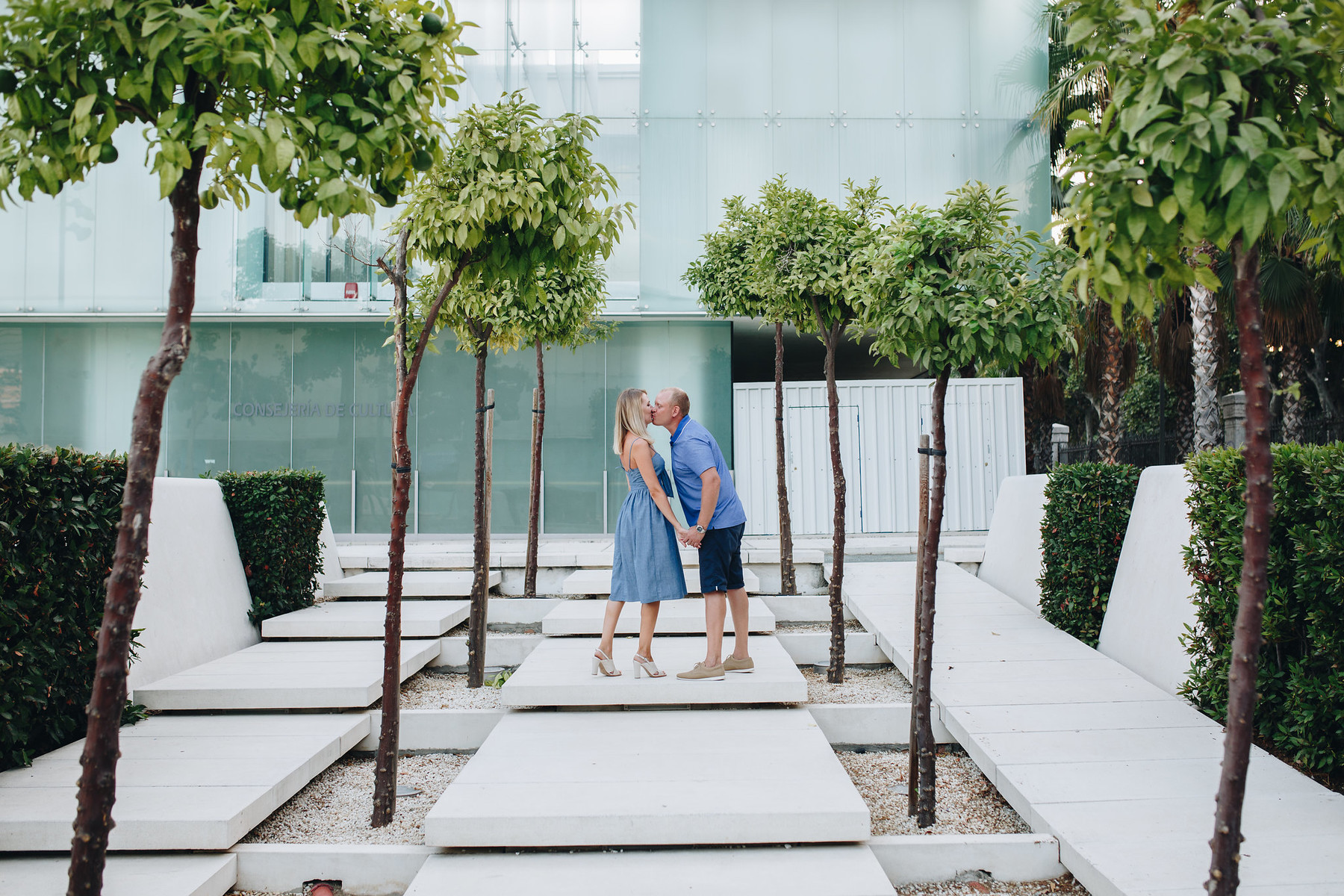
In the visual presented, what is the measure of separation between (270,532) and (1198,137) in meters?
6.77

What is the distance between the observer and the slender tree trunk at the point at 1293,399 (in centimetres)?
1419

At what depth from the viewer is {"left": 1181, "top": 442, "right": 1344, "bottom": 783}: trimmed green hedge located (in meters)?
3.74

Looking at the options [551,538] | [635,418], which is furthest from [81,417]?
[635,418]

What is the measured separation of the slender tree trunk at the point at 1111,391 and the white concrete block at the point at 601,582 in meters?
9.60

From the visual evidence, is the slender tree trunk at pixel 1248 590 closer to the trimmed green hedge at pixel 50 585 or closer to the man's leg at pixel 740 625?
the man's leg at pixel 740 625

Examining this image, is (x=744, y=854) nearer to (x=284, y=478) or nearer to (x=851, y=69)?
(x=284, y=478)

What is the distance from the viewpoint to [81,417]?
12680mm

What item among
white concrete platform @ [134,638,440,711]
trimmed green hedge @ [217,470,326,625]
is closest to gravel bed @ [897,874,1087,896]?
white concrete platform @ [134,638,440,711]

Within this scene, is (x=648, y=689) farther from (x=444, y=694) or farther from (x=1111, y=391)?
(x=1111, y=391)

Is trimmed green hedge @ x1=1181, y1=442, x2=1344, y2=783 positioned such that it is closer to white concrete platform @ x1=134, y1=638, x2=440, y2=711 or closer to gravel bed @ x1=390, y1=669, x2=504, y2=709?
gravel bed @ x1=390, y1=669, x2=504, y2=709

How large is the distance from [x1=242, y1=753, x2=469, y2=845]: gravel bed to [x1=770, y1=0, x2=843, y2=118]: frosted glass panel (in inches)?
437

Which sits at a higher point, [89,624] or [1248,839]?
[89,624]

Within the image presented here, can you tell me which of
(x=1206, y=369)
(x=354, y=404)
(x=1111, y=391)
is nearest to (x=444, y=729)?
(x=354, y=404)

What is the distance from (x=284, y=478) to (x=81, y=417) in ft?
27.7
